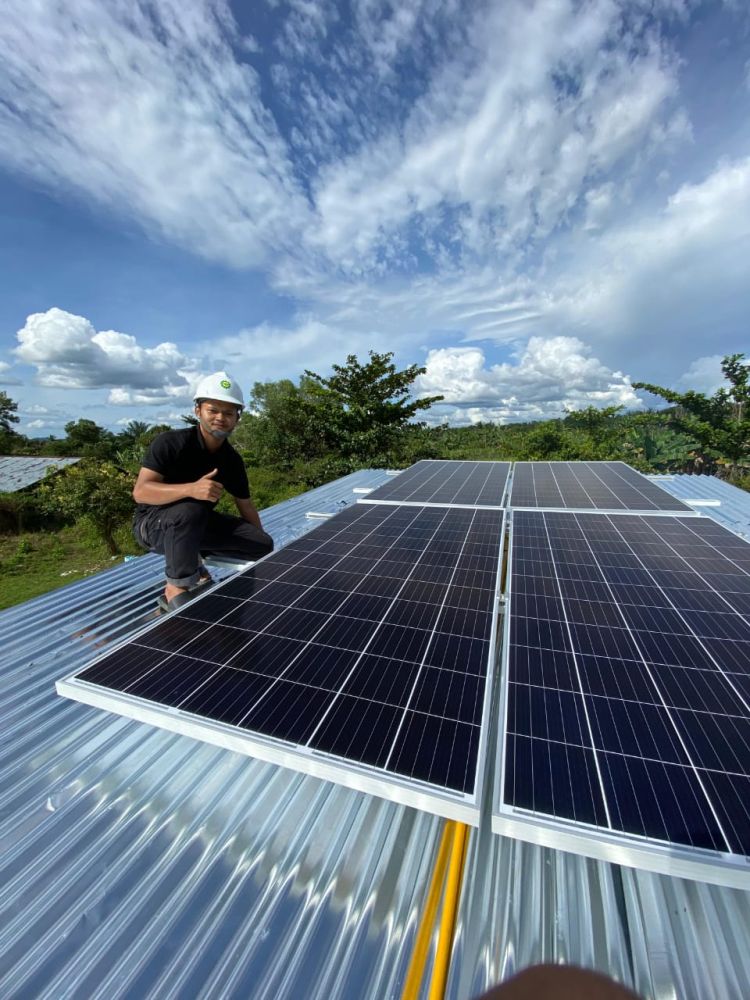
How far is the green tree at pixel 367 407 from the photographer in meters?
25.3

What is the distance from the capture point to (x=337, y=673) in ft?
9.41

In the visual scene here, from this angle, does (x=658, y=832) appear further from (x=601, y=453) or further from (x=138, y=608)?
(x=601, y=453)

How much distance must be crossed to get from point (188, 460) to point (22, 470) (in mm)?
37300

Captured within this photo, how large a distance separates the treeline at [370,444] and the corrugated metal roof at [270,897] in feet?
62.9

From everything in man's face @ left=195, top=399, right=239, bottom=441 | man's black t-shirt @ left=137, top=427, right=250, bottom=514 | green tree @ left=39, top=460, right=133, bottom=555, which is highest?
man's face @ left=195, top=399, right=239, bottom=441

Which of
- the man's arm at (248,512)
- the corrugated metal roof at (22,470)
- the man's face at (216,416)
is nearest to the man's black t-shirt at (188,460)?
the man's face at (216,416)

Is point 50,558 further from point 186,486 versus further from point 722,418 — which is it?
point 722,418

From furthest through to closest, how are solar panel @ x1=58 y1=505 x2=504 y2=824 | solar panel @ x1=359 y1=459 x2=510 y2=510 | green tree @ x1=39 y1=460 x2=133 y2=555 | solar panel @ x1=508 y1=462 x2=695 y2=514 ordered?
1. green tree @ x1=39 y1=460 x2=133 y2=555
2. solar panel @ x1=359 y1=459 x2=510 y2=510
3. solar panel @ x1=508 y1=462 x2=695 y2=514
4. solar panel @ x1=58 y1=505 x2=504 y2=824

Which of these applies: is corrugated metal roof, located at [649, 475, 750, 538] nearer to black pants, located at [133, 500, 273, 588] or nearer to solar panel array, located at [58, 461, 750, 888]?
solar panel array, located at [58, 461, 750, 888]

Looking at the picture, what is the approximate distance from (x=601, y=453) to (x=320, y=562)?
30484mm

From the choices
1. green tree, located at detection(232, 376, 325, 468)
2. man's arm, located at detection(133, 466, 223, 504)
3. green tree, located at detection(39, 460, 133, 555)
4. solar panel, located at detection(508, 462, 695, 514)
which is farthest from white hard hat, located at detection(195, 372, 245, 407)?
green tree, located at detection(232, 376, 325, 468)

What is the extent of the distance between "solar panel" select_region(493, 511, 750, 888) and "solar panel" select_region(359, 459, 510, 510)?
11.5 feet

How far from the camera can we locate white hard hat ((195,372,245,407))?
4375 millimetres

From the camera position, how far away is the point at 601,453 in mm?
29094
